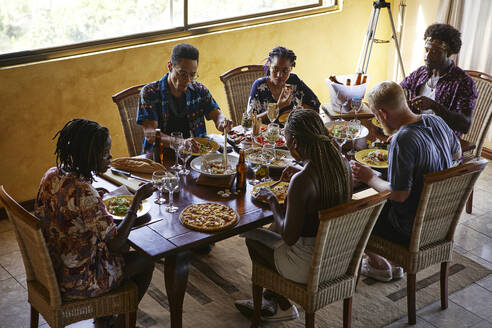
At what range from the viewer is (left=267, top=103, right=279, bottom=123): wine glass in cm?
364

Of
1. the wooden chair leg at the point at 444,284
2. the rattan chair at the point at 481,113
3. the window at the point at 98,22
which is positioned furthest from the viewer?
the rattan chair at the point at 481,113

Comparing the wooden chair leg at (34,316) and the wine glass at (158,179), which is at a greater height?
the wine glass at (158,179)

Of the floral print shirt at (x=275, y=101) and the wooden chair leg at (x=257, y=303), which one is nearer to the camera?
the wooden chair leg at (x=257, y=303)

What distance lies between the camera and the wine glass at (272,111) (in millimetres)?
3637

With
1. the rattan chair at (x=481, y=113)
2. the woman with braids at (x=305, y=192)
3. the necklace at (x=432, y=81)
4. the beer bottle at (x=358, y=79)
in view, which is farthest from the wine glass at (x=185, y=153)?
the rattan chair at (x=481, y=113)

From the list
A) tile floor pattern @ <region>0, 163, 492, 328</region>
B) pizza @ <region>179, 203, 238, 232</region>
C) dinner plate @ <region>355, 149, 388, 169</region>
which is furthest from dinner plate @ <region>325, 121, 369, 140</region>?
pizza @ <region>179, 203, 238, 232</region>

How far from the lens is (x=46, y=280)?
2402mm

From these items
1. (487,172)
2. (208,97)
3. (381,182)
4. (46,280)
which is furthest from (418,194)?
(487,172)

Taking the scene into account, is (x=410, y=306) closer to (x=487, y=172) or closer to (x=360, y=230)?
(x=360, y=230)

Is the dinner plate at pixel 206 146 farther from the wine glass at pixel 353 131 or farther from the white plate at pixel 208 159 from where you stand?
the wine glass at pixel 353 131

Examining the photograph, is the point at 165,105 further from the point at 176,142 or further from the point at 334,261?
the point at 334,261

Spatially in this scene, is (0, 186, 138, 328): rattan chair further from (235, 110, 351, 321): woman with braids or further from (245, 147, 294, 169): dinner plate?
(245, 147, 294, 169): dinner plate

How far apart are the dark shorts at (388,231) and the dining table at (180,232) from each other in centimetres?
72

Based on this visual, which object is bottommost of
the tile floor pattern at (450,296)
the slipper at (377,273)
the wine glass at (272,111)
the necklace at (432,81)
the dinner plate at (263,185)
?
the tile floor pattern at (450,296)
